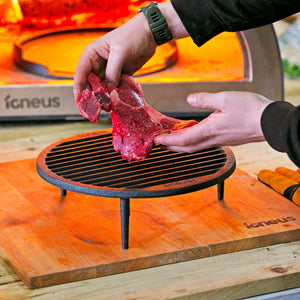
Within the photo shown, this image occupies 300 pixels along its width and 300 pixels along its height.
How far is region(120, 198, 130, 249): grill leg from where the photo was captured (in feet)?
6.18

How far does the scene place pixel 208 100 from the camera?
1754mm

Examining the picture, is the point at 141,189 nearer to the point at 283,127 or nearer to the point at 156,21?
the point at 283,127

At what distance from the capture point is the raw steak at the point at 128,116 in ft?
6.60

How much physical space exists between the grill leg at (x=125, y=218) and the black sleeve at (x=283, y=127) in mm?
456

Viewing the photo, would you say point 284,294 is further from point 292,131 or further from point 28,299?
point 28,299

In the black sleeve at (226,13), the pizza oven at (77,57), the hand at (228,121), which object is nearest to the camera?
the hand at (228,121)

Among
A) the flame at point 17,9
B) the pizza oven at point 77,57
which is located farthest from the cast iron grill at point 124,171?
the flame at point 17,9

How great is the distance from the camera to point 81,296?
1.77 metres

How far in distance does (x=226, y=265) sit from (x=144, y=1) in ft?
5.28

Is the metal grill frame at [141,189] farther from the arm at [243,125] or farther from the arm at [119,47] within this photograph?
the arm at [119,47]

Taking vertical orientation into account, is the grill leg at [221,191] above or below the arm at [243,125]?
below

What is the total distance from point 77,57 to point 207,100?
4.71 ft

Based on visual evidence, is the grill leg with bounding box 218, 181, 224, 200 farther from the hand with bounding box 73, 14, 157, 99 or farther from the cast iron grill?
the hand with bounding box 73, 14, 157, 99

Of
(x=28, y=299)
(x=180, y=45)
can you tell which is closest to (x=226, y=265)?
(x=28, y=299)
